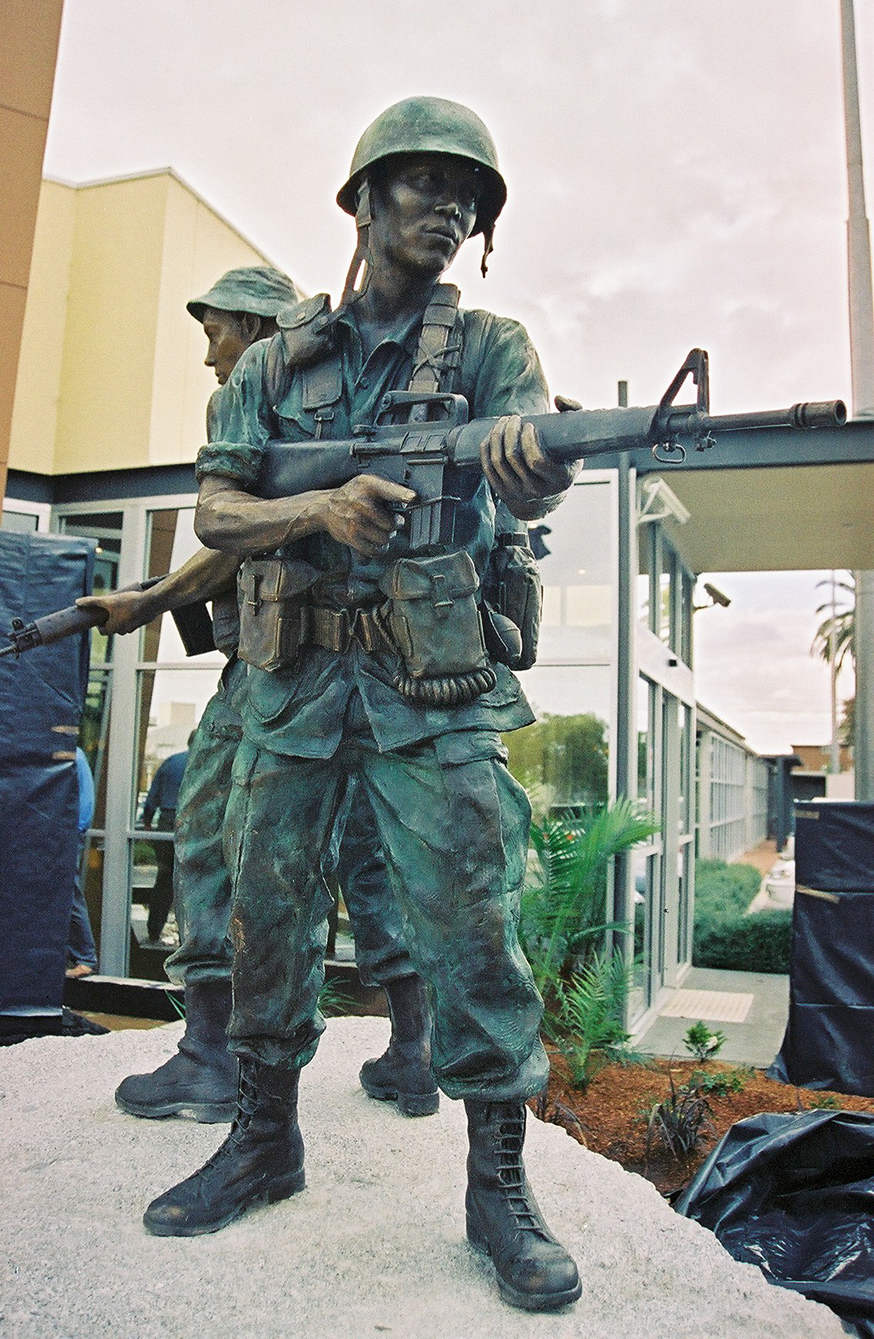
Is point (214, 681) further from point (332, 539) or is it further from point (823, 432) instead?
point (332, 539)

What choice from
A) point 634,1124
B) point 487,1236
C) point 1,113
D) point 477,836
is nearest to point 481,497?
point 477,836

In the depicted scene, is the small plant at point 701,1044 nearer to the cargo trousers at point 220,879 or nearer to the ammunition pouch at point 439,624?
the cargo trousers at point 220,879

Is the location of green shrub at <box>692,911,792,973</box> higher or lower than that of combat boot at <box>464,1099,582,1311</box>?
lower

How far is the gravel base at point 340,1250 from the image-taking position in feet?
7.12

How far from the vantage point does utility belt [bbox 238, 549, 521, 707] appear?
245 centimetres

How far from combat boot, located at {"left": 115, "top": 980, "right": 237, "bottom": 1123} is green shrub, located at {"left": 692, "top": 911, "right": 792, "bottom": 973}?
9.28 m

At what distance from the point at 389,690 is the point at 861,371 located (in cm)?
755

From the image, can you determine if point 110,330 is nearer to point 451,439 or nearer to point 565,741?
point 565,741

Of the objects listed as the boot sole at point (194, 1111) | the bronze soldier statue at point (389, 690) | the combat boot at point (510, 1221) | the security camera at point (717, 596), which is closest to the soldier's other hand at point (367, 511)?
the bronze soldier statue at point (389, 690)

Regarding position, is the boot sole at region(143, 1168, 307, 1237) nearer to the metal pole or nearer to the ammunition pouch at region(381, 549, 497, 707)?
the ammunition pouch at region(381, 549, 497, 707)

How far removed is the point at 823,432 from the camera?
6.56 meters

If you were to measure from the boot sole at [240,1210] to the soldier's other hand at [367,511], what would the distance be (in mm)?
1538

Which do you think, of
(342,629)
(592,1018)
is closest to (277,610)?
(342,629)

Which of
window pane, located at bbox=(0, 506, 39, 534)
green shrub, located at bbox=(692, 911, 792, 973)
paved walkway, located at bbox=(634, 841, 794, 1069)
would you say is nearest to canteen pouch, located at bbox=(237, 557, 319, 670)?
paved walkway, located at bbox=(634, 841, 794, 1069)
